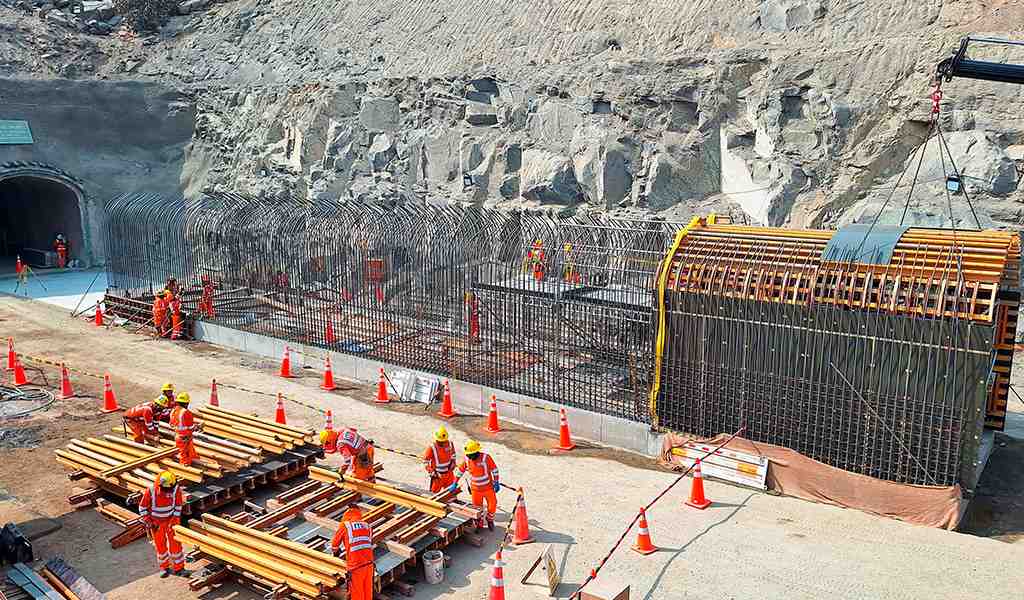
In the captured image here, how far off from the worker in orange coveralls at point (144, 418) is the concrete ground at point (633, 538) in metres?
1.41

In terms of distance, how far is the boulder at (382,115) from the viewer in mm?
35875

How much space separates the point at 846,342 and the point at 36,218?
42201 millimetres

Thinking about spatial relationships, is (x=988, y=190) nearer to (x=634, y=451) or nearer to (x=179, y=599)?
(x=634, y=451)

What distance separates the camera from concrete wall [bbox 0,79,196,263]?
3734cm

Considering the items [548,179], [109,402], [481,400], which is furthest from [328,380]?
[548,179]

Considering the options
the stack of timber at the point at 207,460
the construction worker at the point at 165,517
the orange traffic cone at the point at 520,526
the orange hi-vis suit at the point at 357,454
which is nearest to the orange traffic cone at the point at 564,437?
the orange traffic cone at the point at 520,526

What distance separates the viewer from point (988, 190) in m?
21.8

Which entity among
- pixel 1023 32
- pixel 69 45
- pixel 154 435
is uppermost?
pixel 69 45

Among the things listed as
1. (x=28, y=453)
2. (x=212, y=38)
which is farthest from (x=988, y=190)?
(x=212, y=38)

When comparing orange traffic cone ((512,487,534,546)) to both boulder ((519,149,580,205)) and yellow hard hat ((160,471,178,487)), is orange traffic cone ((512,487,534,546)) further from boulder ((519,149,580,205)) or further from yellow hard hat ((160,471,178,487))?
boulder ((519,149,580,205))

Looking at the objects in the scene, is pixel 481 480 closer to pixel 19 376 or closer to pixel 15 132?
pixel 19 376

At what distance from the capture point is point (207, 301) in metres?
22.8

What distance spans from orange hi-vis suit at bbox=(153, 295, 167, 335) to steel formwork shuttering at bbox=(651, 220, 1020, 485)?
51.2 feet

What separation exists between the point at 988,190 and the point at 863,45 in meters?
7.18
